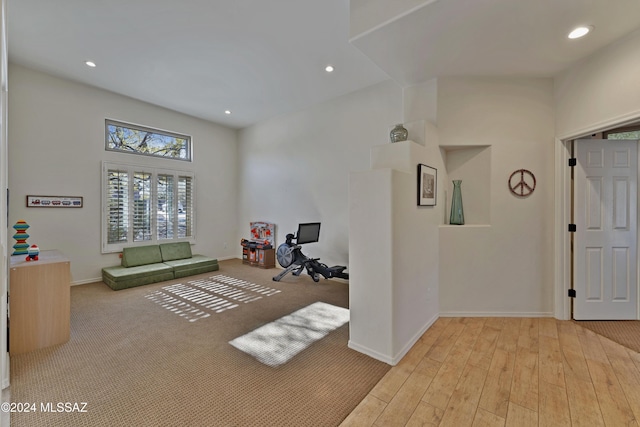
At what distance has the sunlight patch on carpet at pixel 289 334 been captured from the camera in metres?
2.70

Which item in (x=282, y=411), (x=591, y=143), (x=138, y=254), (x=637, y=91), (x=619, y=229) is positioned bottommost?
(x=282, y=411)

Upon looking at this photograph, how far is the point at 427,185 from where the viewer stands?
313 centimetres

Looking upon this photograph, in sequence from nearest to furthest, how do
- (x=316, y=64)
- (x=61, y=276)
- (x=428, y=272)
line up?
(x=61, y=276), (x=428, y=272), (x=316, y=64)

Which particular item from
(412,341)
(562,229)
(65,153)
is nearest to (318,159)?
(412,341)

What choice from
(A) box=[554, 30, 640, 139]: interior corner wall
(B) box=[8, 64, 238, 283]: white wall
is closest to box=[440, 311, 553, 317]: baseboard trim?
(A) box=[554, 30, 640, 139]: interior corner wall

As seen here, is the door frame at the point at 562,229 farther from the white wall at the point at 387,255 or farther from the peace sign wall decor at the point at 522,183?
the white wall at the point at 387,255

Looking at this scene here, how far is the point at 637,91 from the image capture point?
255 centimetres

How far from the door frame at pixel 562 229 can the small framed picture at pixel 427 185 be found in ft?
4.64

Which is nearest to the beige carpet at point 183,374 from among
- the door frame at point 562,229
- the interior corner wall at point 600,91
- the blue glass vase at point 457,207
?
the blue glass vase at point 457,207

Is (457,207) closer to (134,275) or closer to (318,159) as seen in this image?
(318,159)

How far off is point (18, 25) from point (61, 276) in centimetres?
307

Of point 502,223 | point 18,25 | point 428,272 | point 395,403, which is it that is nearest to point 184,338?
point 395,403

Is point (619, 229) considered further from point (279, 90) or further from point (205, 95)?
point (205, 95)

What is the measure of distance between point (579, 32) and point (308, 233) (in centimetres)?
421
